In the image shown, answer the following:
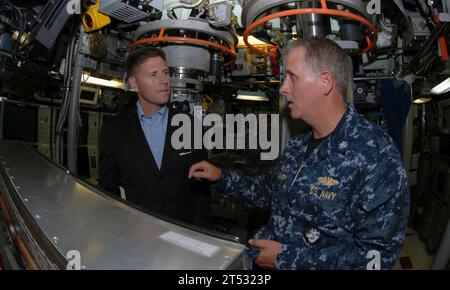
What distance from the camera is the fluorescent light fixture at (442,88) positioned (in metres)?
2.81

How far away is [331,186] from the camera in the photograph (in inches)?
46.8

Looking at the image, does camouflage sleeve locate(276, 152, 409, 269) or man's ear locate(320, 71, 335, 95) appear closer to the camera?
camouflage sleeve locate(276, 152, 409, 269)

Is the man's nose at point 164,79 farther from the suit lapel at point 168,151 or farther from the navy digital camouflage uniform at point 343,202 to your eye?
the navy digital camouflage uniform at point 343,202

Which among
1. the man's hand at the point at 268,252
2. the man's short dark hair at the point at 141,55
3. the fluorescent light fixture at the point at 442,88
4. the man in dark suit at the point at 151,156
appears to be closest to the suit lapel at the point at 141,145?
the man in dark suit at the point at 151,156

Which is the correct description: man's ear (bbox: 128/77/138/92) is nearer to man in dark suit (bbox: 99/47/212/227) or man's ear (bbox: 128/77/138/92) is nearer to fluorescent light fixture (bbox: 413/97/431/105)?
man in dark suit (bbox: 99/47/212/227)

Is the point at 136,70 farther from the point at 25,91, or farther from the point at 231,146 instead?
the point at 25,91

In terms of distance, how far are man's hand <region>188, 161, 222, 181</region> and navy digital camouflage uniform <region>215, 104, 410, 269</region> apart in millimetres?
365

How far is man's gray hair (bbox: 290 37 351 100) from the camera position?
1253mm

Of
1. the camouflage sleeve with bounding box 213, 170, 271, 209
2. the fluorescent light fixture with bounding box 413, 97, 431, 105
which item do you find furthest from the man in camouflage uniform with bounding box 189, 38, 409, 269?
the fluorescent light fixture with bounding box 413, 97, 431, 105

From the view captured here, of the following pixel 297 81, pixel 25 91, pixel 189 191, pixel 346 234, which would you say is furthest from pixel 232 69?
pixel 25 91

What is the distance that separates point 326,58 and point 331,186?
577mm

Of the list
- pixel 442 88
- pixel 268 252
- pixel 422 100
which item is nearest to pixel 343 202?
pixel 268 252

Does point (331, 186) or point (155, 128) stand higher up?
point (155, 128)

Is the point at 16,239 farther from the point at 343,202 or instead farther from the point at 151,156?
the point at 343,202
